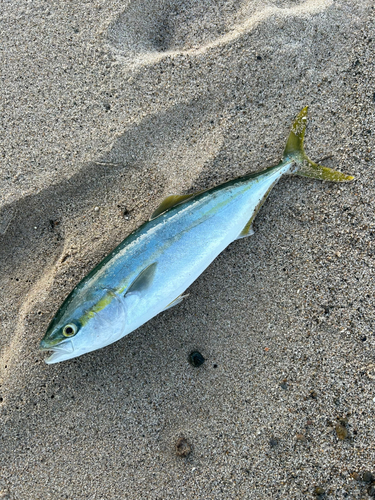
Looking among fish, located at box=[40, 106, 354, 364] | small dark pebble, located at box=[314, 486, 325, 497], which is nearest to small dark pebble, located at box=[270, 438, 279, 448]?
small dark pebble, located at box=[314, 486, 325, 497]

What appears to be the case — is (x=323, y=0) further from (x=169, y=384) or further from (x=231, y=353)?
(x=169, y=384)

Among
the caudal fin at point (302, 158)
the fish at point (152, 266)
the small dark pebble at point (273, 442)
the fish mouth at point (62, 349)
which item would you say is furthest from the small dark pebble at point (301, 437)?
the caudal fin at point (302, 158)

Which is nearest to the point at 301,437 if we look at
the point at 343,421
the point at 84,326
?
the point at 343,421

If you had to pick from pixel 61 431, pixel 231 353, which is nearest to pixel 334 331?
pixel 231 353

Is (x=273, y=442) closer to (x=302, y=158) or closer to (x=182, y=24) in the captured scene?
(x=302, y=158)

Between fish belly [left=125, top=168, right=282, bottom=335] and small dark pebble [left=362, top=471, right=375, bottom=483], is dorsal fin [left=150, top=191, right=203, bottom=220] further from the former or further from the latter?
small dark pebble [left=362, top=471, right=375, bottom=483]

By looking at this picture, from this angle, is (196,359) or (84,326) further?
(196,359)
